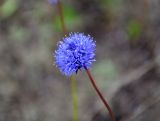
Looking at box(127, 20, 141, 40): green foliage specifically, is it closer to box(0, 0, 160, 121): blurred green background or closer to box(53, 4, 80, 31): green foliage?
box(0, 0, 160, 121): blurred green background

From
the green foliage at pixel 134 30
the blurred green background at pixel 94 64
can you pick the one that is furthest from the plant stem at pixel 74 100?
the green foliage at pixel 134 30

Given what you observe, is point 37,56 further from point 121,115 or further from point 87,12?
point 121,115

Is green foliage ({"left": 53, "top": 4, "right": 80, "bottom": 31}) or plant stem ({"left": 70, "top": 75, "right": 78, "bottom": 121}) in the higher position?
green foliage ({"left": 53, "top": 4, "right": 80, "bottom": 31})

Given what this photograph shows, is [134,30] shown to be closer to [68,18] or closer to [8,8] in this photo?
[68,18]

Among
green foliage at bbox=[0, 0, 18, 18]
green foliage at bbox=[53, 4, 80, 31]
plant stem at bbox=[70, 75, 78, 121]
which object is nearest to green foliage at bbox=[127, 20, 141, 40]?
green foliage at bbox=[53, 4, 80, 31]

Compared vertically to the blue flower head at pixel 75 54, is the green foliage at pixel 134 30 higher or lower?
higher

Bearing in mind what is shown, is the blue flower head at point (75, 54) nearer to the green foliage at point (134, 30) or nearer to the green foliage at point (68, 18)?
the green foliage at point (134, 30)

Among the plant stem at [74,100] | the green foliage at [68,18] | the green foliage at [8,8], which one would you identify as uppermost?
the green foliage at [8,8]
